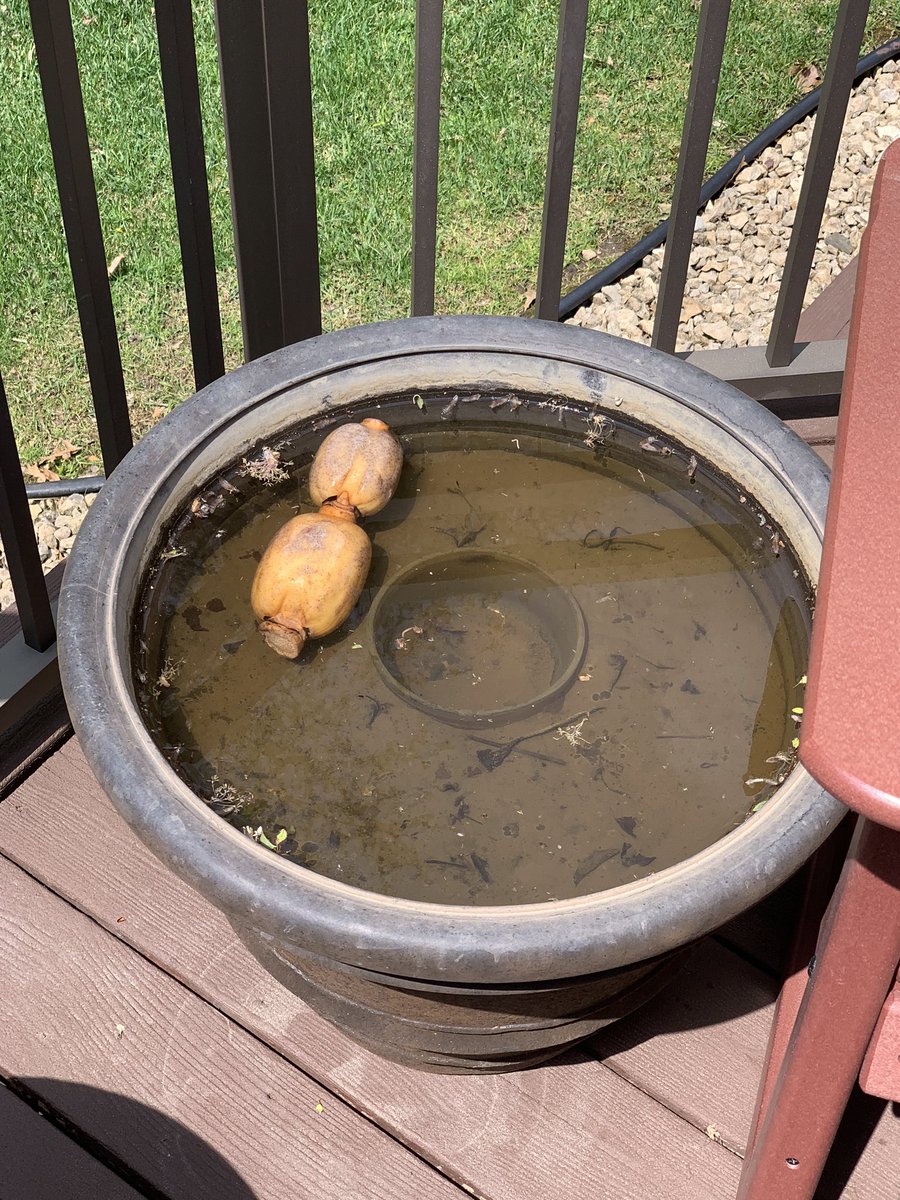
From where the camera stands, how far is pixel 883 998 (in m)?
1.06

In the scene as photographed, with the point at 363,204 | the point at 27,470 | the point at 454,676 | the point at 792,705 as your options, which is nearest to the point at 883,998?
the point at 792,705

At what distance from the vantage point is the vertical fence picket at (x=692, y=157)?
170 centimetres

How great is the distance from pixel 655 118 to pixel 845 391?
2.71 meters

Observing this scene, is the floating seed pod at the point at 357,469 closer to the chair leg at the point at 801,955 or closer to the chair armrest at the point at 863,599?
the chair armrest at the point at 863,599

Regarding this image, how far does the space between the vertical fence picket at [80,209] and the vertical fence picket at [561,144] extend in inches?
25.4

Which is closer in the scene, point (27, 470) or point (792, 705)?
point (792, 705)

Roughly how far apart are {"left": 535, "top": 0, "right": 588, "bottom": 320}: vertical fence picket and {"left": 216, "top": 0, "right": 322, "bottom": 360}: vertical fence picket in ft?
1.18

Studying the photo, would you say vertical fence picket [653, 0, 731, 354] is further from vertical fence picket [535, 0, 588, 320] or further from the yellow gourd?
the yellow gourd

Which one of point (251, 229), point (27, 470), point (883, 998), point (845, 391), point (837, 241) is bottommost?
point (27, 470)

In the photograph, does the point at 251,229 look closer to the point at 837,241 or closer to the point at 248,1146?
the point at 248,1146

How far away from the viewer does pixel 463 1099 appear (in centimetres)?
149

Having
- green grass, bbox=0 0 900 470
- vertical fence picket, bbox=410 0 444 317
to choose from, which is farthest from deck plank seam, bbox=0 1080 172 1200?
green grass, bbox=0 0 900 470

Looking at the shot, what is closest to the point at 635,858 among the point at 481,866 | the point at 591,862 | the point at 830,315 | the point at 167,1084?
the point at 591,862

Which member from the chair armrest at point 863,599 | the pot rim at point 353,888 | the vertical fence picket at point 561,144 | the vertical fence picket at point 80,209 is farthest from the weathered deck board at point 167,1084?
the vertical fence picket at point 561,144
